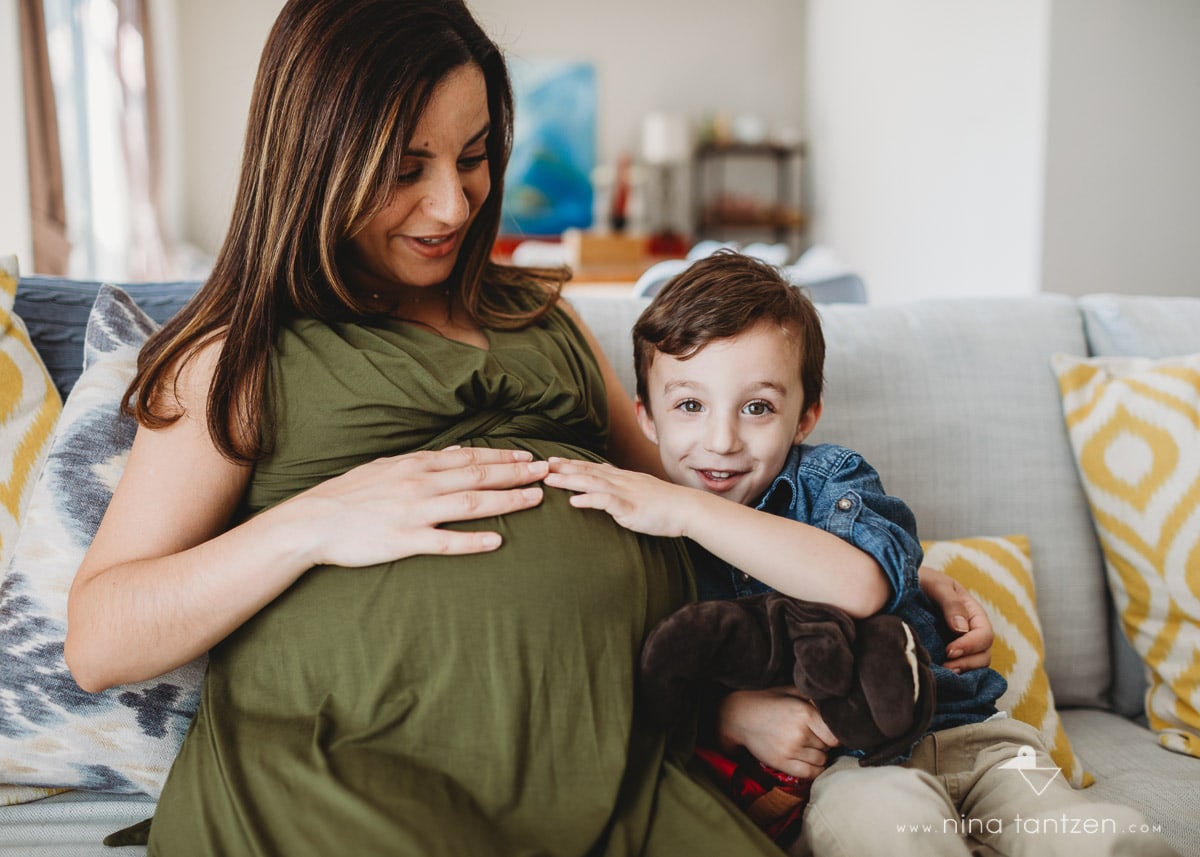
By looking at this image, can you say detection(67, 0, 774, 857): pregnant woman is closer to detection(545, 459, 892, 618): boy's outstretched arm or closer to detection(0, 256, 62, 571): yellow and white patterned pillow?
detection(545, 459, 892, 618): boy's outstretched arm

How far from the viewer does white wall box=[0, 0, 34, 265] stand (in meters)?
3.20

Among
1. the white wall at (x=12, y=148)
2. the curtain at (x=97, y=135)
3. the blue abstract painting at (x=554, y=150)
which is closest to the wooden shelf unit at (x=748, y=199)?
the blue abstract painting at (x=554, y=150)

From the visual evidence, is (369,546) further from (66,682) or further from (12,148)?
(12,148)

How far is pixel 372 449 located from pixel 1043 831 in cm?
78

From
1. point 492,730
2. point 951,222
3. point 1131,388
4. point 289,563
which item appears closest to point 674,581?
point 492,730

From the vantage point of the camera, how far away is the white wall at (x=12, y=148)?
320 cm

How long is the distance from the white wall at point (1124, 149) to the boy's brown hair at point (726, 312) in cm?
308

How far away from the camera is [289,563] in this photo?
0.95 metres

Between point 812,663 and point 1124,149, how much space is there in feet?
12.1

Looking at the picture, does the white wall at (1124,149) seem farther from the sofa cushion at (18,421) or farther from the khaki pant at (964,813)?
the sofa cushion at (18,421)

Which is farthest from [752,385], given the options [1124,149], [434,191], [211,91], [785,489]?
[211,91]

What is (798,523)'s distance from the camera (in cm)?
101

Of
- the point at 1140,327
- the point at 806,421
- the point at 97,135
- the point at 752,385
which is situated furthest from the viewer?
the point at 97,135

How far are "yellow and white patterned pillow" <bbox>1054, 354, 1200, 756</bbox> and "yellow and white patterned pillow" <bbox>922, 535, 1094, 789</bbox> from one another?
5.4 inches
